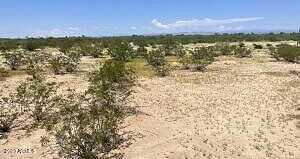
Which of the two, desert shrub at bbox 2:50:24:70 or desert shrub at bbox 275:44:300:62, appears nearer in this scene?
desert shrub at bbox 2:50:24:70

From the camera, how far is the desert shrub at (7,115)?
2442 centimetres

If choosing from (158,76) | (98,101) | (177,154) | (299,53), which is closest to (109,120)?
(177,154)

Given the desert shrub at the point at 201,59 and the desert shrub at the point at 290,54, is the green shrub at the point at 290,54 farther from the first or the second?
the desert shrub at the point at 201,59

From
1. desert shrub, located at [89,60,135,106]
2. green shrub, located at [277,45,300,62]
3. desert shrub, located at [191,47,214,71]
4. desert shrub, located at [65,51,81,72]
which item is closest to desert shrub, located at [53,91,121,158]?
desert shrub, located at [89,60,135,106]

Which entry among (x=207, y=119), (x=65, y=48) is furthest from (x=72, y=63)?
(x=65, y=48)

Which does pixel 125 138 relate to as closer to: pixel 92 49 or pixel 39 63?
pixel 39 63

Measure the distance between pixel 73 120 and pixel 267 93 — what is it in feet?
59.1

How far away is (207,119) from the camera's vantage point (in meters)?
25.6

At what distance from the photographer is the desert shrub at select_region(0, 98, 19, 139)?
24.4 meters

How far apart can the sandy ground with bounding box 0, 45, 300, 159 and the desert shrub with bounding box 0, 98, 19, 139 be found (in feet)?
3.19

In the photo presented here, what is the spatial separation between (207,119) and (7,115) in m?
10.1

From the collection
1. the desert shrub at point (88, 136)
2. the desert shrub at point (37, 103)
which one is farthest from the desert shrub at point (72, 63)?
the desert shrub at point (88, 136)

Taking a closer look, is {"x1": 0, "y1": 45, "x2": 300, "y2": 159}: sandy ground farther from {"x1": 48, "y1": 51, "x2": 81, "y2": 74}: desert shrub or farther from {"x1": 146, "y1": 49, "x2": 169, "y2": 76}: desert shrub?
{"x1": 48, "y1": 51, "x2": 81, "y2": 74}: desert shrub

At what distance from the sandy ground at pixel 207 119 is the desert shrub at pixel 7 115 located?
3.19 feet
